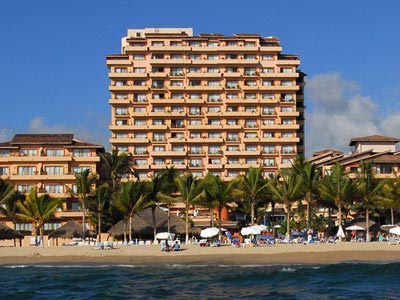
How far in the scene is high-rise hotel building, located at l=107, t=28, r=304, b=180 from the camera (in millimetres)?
96250

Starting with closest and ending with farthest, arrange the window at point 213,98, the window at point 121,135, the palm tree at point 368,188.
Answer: the palm tree at point 368,188
the window at point 121,135
the window at point 213,98

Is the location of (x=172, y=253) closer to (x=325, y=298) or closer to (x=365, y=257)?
(x=365, y=257)

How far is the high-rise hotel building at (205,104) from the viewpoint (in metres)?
96.2

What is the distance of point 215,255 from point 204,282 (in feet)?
46.2

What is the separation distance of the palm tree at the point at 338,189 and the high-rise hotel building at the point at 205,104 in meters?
29.2

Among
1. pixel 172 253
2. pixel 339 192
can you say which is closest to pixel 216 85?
pixel 339 192

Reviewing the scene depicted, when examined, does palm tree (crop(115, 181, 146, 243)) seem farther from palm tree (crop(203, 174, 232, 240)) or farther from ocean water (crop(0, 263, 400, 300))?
ocean water (crop(0, 263, 400, 300))

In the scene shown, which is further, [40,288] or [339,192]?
[339,192]

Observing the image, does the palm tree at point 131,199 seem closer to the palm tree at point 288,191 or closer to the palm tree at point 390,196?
the palm tree at point 288,191

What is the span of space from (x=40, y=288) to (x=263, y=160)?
6197cm

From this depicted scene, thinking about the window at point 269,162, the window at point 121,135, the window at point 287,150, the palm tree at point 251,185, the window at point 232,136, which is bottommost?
the palm tree at point 251,185

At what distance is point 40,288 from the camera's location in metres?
37.3

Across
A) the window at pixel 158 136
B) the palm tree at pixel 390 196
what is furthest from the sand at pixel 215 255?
the window at pixel 158 136

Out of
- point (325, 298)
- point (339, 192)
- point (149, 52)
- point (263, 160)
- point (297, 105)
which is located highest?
point (149, 52)
